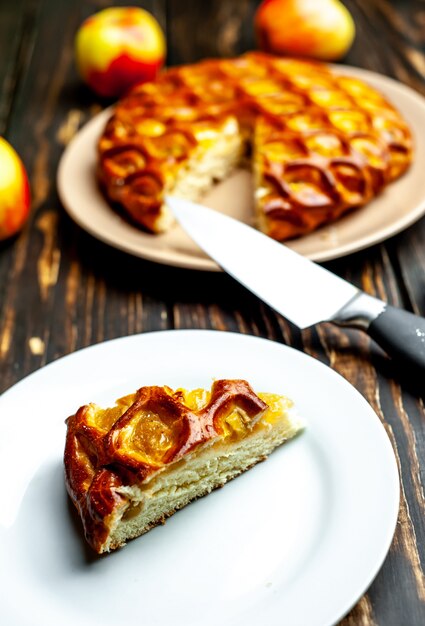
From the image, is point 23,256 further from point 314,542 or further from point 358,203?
point 314,542

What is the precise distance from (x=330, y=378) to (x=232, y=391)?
0.82 feet

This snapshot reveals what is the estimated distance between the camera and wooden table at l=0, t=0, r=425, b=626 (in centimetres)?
163

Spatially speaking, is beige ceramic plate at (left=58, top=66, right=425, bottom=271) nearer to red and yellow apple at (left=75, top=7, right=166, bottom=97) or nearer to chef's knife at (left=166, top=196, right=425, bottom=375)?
chef's knife at (left=166, top=196, right=425, bottom=375)

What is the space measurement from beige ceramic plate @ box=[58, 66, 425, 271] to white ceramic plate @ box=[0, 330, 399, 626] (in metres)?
0.50

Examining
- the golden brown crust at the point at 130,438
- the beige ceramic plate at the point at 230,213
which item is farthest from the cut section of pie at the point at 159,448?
the beige ceramic plate at the point at 230,213

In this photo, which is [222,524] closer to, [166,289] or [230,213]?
[166,289]

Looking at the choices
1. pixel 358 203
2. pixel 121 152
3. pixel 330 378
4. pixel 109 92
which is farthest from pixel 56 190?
pixel 330 378

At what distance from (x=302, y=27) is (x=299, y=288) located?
1.56 meters

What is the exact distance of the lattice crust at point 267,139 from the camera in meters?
2.33

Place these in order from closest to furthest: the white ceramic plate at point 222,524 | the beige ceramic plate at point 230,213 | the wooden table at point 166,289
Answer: the white ceramic plate at point 222,524 < the wooden table at point 166,289 < the beige ceramic plate at point 230,213

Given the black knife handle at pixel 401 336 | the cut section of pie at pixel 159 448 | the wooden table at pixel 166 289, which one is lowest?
the wooden table at pixel 166 289

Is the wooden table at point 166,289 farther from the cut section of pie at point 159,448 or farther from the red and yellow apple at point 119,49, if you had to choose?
the cut section of pie at point 159,448

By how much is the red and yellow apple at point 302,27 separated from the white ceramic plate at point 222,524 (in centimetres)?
175

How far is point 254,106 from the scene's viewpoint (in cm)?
258
